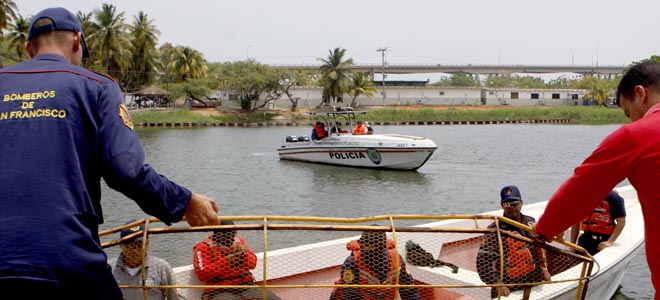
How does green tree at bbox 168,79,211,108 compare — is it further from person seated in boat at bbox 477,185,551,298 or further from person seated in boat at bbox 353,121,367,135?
person seated in boat at bbox 477,185,551,298

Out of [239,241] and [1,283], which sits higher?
[1,283]

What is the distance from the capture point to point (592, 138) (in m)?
48.1

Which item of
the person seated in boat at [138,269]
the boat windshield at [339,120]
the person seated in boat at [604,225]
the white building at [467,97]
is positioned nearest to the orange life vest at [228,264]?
the person seated in boat at [138,269]

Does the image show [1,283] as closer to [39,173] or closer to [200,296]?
[39,173]

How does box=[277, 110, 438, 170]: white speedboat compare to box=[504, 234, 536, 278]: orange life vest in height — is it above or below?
below

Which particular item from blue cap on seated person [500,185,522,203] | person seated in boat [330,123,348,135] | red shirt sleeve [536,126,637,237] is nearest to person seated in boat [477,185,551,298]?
blue cap on seated person [500,185,522,203]

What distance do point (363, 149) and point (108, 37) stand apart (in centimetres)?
4991

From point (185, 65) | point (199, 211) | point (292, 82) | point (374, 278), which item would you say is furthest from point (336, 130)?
point (185, 65)

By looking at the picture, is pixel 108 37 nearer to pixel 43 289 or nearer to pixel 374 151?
pixel 374 151

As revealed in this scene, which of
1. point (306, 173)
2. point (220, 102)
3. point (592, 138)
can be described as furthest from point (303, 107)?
point (306, 173)

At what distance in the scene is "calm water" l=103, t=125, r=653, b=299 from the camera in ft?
59.8

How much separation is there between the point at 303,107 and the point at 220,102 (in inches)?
461

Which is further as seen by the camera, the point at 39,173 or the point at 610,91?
the point at 610,91

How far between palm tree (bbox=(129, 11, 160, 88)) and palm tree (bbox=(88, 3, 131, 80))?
259 inches
